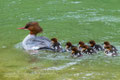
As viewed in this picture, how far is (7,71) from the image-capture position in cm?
673

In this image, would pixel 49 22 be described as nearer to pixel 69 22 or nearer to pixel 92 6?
pixel 69 22

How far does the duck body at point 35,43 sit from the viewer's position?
26.3ft

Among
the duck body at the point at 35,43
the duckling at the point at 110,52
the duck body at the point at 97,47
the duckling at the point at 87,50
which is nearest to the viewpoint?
the duckling at the point at 110,52

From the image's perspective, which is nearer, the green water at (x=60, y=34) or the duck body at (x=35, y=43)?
the green water at (x=60, y=34)

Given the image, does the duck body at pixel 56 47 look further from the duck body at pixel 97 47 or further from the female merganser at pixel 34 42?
the duck body at pixel 97 47

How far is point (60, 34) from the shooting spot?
9328mm

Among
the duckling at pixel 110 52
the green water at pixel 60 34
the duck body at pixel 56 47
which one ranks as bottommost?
the green water at pixel 60 34

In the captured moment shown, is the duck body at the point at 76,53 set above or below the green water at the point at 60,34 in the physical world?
above

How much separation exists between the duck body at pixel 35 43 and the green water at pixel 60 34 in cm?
20

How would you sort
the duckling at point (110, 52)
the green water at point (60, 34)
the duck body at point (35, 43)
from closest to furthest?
1. the green water at point (60, 34)
2. the duckling at point (110, 52)
3. the duck body at point (35, 43)

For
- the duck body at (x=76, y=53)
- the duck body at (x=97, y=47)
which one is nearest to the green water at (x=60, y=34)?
the duck body at (x=76, y=53)

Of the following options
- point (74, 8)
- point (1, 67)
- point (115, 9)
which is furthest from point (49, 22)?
point (1, 67)

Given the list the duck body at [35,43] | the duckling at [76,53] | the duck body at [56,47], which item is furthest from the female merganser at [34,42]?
the duckling at [76,53]

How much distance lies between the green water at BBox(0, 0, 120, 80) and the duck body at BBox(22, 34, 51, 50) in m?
0.20
